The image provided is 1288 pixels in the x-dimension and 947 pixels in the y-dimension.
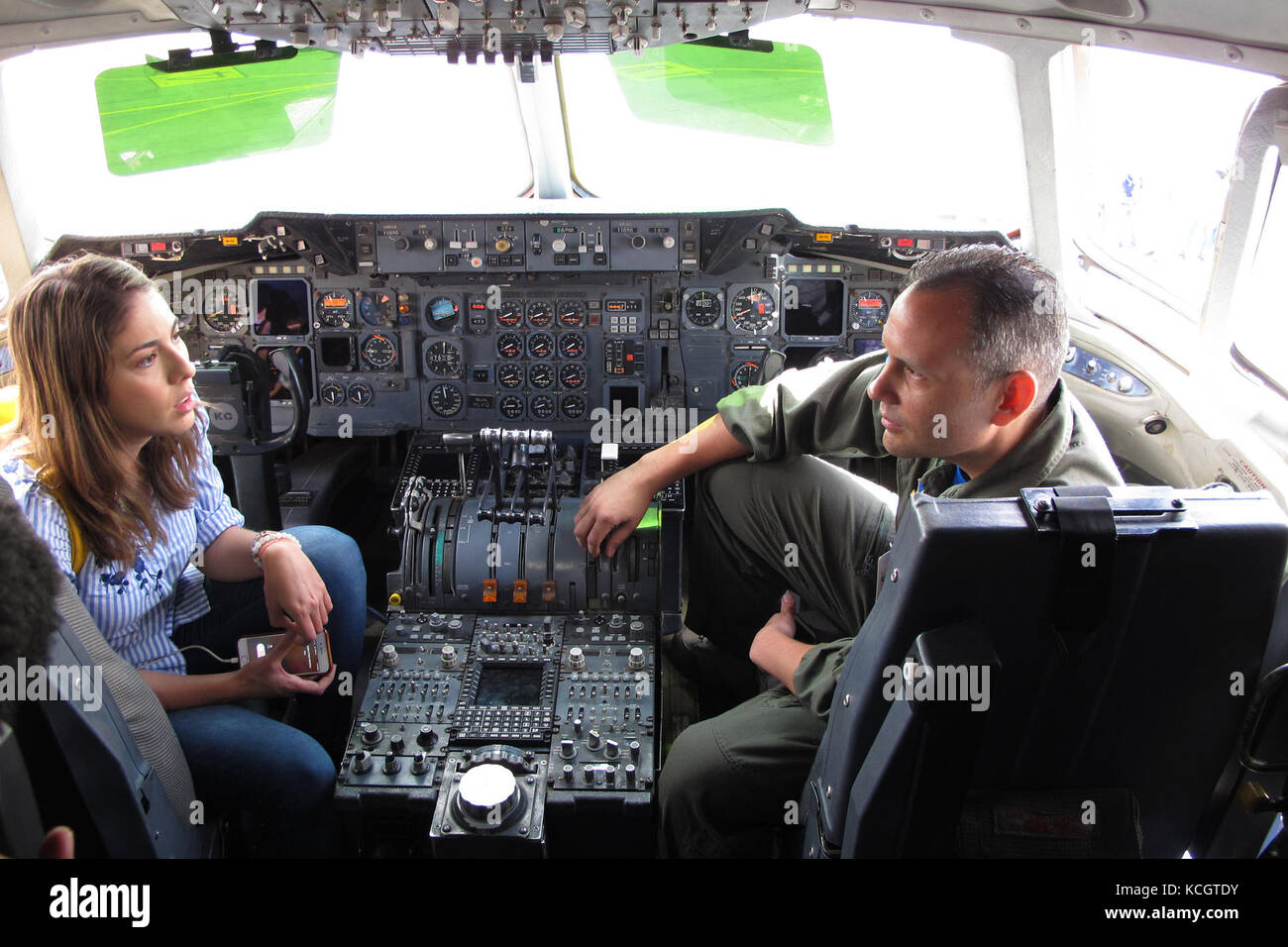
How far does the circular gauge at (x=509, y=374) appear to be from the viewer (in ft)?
11.2

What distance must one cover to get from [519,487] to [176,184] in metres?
3.04

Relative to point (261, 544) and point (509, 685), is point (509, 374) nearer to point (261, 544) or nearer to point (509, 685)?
point (509, 685)

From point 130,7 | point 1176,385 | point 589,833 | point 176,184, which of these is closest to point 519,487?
point 589,833

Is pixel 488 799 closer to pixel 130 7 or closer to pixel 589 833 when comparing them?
pixel 589 833

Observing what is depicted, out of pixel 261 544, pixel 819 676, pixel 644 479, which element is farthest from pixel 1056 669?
pixel 261 544

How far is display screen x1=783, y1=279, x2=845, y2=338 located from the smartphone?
2.16m

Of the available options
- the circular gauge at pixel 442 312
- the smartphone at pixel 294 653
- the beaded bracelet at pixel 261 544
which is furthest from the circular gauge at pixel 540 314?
the smartphone at pixel 294 653

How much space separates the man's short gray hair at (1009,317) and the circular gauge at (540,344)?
76.6 inches

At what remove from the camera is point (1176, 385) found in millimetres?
2895

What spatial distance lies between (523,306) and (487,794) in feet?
6.68

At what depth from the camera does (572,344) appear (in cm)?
338

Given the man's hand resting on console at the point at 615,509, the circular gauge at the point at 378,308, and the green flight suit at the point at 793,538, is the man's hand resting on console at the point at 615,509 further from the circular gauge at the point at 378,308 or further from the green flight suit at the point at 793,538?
the circular gauge at the point at 378,308

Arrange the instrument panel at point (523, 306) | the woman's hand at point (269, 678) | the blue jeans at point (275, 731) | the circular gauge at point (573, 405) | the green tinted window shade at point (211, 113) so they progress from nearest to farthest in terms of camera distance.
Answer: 1. the blue jeans at point (275, 731)
2. the woman's hand at point (269, 678)
3. the instrument panel at point (523, 306)
4. the circular gauge at point (573, 405)
5. the green tinted window shade at point (211, 113)

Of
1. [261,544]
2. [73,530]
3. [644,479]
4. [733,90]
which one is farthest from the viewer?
[733,90]
